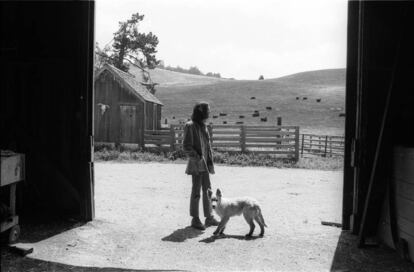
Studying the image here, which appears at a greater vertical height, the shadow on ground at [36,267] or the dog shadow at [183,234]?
the shadow on ground at [36,267]

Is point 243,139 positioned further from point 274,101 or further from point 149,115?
point 274,101

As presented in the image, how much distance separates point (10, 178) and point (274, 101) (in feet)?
170

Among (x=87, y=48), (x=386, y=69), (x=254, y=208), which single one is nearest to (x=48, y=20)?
(x=87, y=48)

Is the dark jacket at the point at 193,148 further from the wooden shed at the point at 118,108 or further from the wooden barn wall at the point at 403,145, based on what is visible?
the wooden shed at the point at 118,108

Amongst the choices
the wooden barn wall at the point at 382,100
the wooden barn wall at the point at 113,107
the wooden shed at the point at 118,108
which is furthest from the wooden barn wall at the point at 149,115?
the wooden barn wall at the point at 382,100

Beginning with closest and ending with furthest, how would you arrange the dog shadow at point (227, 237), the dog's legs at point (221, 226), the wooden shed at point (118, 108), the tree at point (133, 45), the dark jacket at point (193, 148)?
the dog shadow at point (227, 237) → the dog's legs at point (221, 226) → the dark jacket at point (193, 148) → the wooden shed at point (118, 108) → the tree at point (133, 45)

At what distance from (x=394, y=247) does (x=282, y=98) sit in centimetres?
5310

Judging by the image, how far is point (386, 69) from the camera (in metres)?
6.19

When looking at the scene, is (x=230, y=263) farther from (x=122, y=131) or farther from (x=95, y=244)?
(x=122, y=131)

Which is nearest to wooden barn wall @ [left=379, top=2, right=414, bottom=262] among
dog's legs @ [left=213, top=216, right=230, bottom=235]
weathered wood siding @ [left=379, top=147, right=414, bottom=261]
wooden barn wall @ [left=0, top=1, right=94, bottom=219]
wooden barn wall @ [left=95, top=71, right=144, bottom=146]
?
weathered wood siding @ [left=379, top=147, right=414, bottom=261]

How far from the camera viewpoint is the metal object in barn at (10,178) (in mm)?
5154

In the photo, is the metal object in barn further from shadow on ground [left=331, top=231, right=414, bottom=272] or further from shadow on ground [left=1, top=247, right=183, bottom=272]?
shadow on ground [left=331, top=231, right=414, bottom=272]

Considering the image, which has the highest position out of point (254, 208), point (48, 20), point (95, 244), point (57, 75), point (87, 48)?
point (48, 20)

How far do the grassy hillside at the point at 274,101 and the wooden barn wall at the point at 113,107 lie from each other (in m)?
20.2
